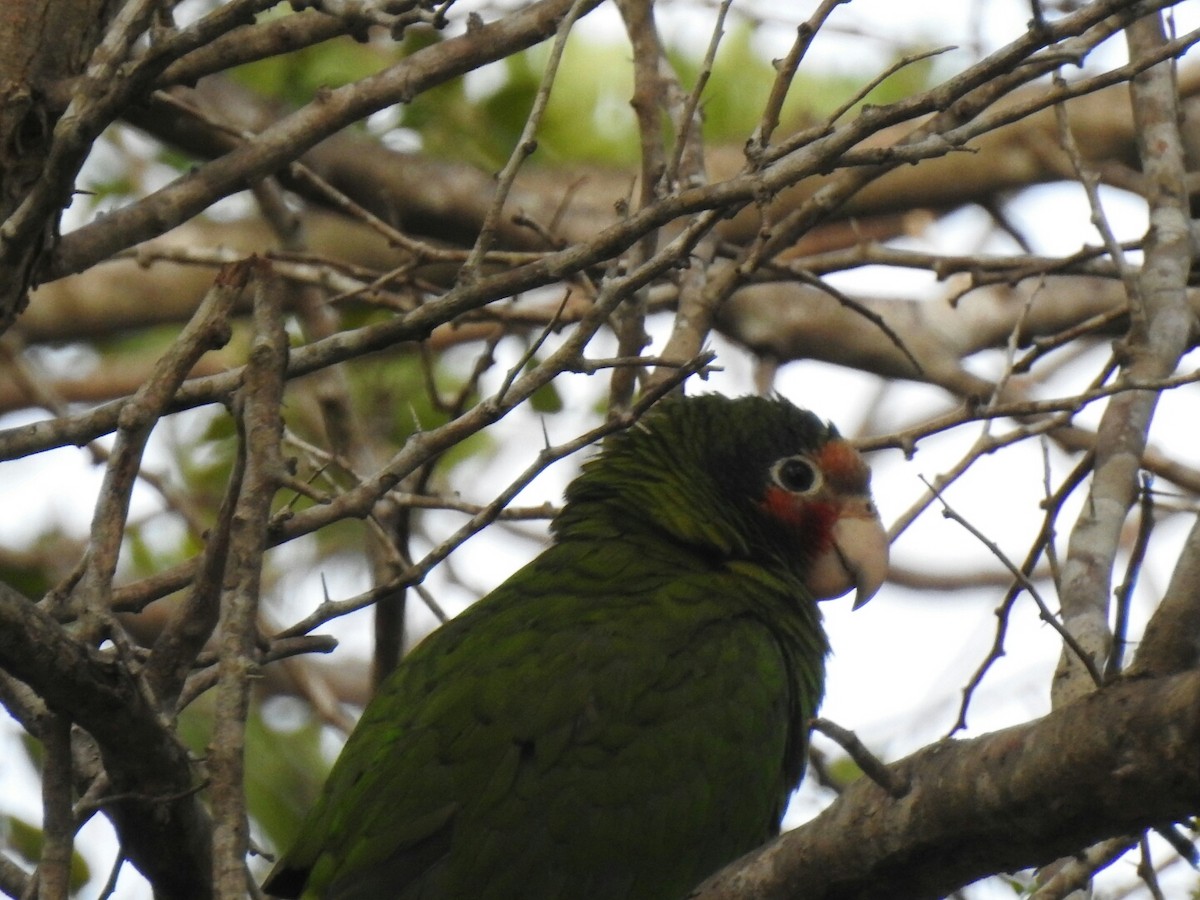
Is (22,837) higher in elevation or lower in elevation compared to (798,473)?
higher

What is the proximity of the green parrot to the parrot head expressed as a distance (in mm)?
130

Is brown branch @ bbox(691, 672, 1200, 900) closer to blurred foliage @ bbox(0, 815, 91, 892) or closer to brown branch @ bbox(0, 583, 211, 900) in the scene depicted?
brown branch @ bbox(0, 583, 211, 900)

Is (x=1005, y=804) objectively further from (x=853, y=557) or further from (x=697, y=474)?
(x=697, y=474)

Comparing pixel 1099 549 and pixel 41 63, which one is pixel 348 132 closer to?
pixel 41 63

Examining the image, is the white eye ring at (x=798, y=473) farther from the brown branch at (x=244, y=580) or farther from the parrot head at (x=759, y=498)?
the brown branch at (x=244, y=580)

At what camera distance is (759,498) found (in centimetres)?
416

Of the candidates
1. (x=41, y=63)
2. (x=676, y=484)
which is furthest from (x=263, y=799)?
(x=41, y=63)

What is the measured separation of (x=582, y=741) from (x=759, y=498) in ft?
3.55

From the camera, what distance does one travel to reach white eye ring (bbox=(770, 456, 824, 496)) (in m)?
4.16

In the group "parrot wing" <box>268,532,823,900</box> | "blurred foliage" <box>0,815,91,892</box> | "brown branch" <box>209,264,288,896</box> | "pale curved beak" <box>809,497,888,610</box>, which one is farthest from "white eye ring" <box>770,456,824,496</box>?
"blurred foliage" <box>0,815,91,892</box>

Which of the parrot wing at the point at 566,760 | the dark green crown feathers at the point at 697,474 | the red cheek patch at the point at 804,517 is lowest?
the parrot wing at the point at 566,760

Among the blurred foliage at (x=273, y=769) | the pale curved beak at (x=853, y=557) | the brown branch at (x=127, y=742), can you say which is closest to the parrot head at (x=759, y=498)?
the pale curved beak at (x=853, y=557)

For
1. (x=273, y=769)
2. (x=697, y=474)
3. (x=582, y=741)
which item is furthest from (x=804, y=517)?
(x=273, y=769)

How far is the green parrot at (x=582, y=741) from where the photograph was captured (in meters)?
3.24
